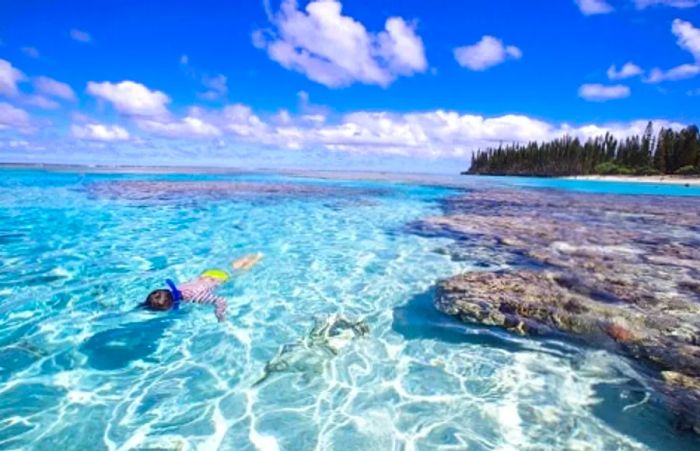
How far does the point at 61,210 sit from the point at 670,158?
106303 mm

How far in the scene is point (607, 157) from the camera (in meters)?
105

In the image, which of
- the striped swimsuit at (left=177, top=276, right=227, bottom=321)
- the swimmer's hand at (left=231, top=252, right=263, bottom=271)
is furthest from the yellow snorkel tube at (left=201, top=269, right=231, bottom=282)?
the swimmer's hand at (left=231, top=252, right=263, bottom=271)

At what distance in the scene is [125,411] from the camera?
490 centimetres

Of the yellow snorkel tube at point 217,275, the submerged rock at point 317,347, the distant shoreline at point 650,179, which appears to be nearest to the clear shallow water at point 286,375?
the submerged rock at point 317,347

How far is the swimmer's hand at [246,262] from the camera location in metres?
11.3

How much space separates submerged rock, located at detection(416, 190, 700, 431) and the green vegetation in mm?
86886

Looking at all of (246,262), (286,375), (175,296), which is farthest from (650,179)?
(286,375)

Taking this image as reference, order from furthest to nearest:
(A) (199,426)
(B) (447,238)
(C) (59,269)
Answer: (B) (447,238) → (C) (59,269) → (A) (199,426)

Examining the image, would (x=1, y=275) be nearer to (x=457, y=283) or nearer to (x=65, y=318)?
(x=65, y=318)

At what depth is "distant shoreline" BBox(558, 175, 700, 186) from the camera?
245ft

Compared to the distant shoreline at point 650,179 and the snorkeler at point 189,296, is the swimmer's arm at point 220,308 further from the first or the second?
the distant shoreline at point 650,179

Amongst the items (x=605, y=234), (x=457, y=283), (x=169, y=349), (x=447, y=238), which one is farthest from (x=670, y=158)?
(x=169, y=349)

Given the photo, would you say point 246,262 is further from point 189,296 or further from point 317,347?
point 317,347

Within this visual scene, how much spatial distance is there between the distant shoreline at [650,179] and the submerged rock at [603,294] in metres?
75.6
